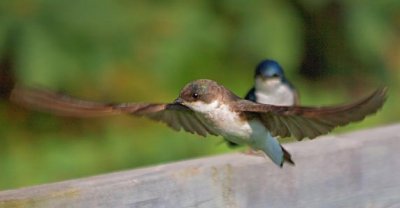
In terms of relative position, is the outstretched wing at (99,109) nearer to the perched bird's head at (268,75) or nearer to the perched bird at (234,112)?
the perched bird at (234,112)

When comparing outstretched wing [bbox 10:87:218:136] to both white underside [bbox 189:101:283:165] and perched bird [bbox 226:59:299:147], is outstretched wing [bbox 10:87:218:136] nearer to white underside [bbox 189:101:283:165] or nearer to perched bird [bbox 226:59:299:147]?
white underside [bbox 189:101:283:165]

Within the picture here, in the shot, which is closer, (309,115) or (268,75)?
(309,115)

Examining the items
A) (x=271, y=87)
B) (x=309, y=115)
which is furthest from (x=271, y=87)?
(x=309, y=115)

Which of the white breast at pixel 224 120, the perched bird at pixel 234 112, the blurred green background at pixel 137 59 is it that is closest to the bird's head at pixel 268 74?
the blurred green background at pixel 137 59

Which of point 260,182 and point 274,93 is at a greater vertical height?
point 260,182

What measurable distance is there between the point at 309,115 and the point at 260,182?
0.26 m

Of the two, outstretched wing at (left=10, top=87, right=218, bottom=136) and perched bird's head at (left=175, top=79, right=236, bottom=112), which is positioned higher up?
perched bird's head at (left=175, top=79, right=236, bottom=112)

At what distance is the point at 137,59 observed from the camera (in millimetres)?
5090

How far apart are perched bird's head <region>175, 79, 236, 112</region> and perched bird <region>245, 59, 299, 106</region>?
132cm

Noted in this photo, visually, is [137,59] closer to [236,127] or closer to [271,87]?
[271,87]

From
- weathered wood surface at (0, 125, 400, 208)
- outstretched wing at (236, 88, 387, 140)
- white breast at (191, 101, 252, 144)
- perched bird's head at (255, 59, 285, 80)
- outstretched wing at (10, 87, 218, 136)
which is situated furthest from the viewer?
perched bird's head at (255, 59, 285, 80)

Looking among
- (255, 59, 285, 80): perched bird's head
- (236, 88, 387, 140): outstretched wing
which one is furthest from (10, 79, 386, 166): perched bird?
(255, 59, 285, 80): perched bird's head

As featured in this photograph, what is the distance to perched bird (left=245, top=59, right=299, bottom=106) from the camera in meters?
4.81

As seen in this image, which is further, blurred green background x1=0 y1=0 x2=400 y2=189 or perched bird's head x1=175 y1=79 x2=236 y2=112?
blurred green background x1=0 y1=0 x2=400 y2=189
